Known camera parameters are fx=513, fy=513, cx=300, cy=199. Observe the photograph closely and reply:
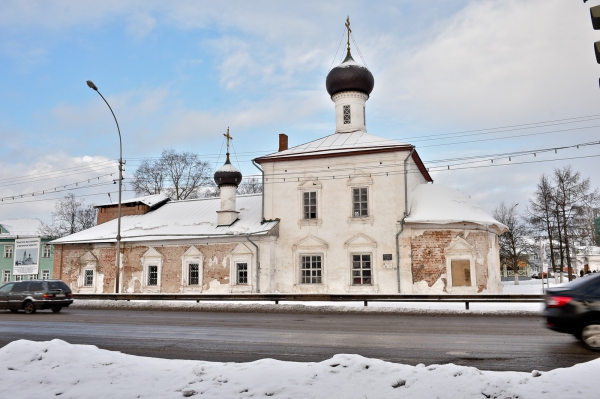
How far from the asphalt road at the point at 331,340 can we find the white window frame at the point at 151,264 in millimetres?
14357

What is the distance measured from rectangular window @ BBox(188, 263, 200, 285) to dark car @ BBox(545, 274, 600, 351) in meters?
21.3

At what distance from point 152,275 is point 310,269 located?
9456mm

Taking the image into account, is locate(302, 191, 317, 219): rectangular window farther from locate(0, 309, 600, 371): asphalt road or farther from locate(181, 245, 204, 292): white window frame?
locate(0, 309, 600, 371): asphalt road

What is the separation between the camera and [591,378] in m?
5.43

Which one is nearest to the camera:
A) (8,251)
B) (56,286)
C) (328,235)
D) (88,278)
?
(56,286)

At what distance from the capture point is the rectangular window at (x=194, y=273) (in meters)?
27.8

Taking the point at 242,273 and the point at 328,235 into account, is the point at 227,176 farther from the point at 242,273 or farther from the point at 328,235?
the point at 328,235

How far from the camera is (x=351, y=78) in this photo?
29156 millimetres

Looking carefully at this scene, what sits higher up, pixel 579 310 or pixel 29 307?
pixel 579 310

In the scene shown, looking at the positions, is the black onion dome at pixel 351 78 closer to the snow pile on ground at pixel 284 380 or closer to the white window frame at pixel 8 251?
the snow pile on ground at pixel 284 380

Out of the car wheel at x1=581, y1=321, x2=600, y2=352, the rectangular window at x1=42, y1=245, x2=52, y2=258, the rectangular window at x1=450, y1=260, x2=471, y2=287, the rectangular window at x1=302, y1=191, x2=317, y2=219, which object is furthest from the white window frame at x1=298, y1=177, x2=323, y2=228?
the rectangular window at x1=42, y1=245, x2=52, y2=258

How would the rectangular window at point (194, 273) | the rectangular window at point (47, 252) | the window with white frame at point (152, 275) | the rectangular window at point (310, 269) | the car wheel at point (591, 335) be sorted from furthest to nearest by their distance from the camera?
the rectangular window at point (47, 252), the window with white frame at point (152, 275), the rectangular window at point (194, 273), the rectangular window at point (310, 269), the car wheel at point (591, 335)

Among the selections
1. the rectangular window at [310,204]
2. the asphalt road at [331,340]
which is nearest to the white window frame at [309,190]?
the rectangular window at [310,204]

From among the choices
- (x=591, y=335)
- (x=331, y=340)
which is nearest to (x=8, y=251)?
(x=331, y=340)
